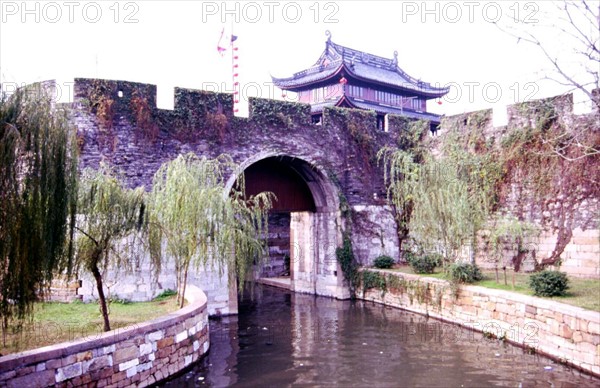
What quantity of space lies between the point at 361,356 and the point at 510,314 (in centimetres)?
283

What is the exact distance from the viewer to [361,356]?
26.7 feet

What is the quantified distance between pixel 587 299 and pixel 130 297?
8218 millimetres

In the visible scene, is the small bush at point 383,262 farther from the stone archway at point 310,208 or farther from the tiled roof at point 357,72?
the tiled roof at point 357,72

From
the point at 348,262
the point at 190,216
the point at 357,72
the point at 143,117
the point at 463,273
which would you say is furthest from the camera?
the point at 357,72

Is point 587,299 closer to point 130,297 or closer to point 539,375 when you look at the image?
point 539,375

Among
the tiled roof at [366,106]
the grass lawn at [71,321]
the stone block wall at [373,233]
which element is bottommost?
the grass lawn at [71,321]

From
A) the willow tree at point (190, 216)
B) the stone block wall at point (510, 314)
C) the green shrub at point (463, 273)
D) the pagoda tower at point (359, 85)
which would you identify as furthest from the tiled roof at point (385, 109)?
the willow tree at point (190, 216)

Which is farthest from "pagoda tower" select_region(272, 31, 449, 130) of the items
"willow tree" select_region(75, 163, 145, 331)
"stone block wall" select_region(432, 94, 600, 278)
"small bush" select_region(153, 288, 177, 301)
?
"willow tree" select_region(75, 163, 145, 331)

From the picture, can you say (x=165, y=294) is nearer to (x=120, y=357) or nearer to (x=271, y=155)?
(x=271, y=155)

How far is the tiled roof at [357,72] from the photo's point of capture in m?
20.2

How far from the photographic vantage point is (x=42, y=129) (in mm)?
5168

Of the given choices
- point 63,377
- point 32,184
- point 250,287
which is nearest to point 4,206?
point 32,184

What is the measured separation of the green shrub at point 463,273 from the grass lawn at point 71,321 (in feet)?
18.1

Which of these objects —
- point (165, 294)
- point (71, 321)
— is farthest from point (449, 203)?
point (71, 321)
